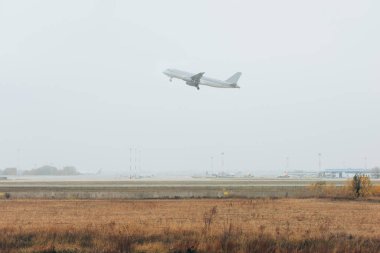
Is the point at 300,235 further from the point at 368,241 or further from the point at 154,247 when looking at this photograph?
the point at 154,247

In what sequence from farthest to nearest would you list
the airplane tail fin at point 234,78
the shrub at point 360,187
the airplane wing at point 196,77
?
the airplane tail fin at point 234,78 < the airplane wing at point 196,77 < the shrub at point 360,187

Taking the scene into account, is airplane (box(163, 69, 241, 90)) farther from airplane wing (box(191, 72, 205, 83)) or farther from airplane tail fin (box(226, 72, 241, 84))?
airplane tail fin (box(226, 72, 241, 84))

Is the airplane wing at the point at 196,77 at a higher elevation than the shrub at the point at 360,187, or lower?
higher

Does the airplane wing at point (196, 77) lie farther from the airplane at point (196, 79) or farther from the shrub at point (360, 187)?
the shrub at point (360, 187)

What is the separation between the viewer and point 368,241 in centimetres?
2428

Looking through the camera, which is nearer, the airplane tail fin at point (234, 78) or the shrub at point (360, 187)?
the shrub at point (360, 187)

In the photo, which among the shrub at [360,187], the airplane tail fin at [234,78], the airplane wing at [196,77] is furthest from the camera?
the airplane tail fin at [234,78]

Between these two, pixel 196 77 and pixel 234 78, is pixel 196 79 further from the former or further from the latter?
pixel 234 78

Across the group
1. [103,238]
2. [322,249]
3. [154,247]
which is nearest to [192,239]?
[154,247]

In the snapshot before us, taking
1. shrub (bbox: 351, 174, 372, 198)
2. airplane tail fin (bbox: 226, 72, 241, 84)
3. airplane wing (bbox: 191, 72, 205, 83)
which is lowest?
shrub (bbox: 351, 174, 372, 198)

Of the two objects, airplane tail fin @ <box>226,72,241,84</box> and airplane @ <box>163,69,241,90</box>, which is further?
airplane tail fin @ <box>226,72,241,84</box>

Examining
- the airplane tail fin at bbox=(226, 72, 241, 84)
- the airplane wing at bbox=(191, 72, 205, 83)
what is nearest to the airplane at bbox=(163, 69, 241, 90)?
the airplane wing at bbox=(191, 72, 205, 83)

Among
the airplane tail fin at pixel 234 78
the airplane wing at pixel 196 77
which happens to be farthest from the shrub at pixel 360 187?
the airplane tail fin at pixel 234 78

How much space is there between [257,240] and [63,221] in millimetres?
15110
